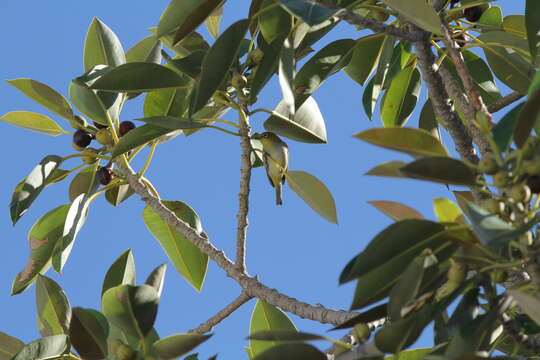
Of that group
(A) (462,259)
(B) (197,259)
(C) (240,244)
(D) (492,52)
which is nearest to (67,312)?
(C) (240,244)

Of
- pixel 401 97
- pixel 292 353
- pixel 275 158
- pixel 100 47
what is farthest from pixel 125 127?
pixel 292 353

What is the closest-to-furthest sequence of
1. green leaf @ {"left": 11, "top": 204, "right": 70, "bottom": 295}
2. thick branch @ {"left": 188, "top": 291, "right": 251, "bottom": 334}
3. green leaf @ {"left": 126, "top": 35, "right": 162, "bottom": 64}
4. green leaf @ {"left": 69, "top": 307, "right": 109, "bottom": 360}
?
green leaf @ {"left": 69, "top": 307, "right": 109, "bottom": 360} < thick branch @ {"left": 188, "top": 291, "right": 251, "bottom": 334} < green leaf @ {"left": 11, "top": 204, "right": 70, "bottom": 295} < green leaf @ {"left": 126, "top": 35, "right": 162, "bottom": 64}

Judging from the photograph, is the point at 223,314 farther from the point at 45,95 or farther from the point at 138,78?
the point at 45,95

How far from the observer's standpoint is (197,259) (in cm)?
253

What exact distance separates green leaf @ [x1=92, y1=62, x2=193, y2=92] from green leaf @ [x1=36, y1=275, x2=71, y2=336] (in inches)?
19.2

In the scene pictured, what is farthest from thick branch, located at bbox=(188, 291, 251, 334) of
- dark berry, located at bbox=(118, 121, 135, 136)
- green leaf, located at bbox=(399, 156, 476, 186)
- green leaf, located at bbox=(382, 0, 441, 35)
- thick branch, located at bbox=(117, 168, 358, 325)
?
green leaf, located at bbox=(399, 156, 476, 186)

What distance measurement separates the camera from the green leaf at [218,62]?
1.56 metres

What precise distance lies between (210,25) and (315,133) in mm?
635

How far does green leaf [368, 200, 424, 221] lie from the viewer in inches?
53.9

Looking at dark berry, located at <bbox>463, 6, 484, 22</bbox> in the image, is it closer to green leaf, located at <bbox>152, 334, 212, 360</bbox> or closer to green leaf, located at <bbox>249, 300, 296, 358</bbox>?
green leaf, located at <bbox>249, 300, 296, 358</bbox>

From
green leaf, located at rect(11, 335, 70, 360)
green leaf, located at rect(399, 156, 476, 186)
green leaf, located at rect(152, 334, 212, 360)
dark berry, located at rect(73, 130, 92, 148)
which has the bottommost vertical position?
green leaf, located at rect(152, 334, 212, 360)

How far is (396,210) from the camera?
139 centimetres

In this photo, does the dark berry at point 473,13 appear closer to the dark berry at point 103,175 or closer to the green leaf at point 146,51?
the green leaf at point 146,51

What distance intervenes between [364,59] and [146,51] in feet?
2.15
